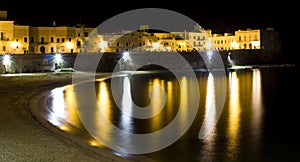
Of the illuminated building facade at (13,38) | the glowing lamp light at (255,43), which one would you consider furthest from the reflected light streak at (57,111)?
the glowing lamp light at (255,43)

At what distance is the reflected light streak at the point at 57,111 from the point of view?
1539 cm

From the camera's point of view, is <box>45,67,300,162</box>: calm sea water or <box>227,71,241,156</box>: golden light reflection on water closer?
<box>45,67,300,162</box>: calm sea water

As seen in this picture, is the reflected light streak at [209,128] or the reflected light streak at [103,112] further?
the reflected light streak at [103,112]

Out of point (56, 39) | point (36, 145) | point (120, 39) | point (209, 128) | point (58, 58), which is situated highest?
point (120, 39)

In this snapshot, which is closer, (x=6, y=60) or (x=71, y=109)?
(x=71, y=109)

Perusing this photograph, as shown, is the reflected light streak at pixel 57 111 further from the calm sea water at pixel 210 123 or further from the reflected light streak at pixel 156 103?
the reflected light streak at pixel 156 103

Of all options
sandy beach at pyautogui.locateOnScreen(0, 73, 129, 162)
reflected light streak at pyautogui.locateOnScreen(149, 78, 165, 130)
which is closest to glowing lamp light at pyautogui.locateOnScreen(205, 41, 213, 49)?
reflected light streak at pyautogui.locateOnScreen(149, 78, 165, 130)

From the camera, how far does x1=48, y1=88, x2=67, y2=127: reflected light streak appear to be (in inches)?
606

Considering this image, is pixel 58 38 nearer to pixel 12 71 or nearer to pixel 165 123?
pixel 12 71

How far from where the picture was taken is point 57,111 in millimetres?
19047

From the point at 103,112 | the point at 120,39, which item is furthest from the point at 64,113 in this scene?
the point at 120,39

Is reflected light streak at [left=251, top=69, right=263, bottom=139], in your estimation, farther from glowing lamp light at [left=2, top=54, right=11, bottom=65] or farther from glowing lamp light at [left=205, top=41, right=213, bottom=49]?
glowing lamp light at [left=205, top=41, right=213, bottom=49]

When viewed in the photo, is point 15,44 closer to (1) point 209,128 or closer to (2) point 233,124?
(2) point 233,124

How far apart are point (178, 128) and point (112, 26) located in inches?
2779
